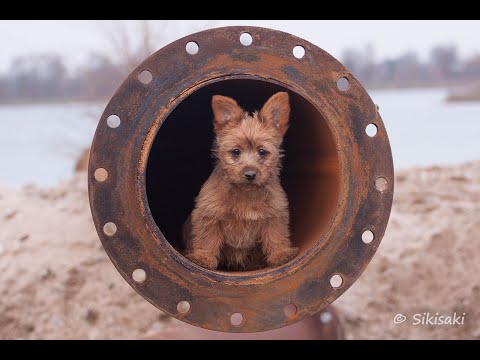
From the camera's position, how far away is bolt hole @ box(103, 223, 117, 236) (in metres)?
2.60

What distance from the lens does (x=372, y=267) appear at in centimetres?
481

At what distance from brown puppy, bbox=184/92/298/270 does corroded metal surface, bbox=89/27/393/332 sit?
348 mm

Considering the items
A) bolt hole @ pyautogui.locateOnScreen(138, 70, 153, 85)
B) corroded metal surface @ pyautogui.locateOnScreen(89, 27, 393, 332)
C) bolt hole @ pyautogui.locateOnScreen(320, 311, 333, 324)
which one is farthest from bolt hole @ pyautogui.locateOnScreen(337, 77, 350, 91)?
bolt hole @ pyautogui.locateOnScreen(320, 311, 333, 324)

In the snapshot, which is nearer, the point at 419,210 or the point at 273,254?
the point at 273,254

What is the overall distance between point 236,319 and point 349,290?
216cm

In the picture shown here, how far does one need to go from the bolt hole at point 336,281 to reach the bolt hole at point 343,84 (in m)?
0.81

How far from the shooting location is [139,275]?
2.64 m

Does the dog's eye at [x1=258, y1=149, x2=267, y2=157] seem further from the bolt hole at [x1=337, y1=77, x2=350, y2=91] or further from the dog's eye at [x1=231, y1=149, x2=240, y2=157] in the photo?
the bolt hole at [x1=337, y1=77, x2=350, y2=91]

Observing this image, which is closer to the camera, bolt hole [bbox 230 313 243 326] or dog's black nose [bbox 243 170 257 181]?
bolt hole [bbox 230 313 243 326]

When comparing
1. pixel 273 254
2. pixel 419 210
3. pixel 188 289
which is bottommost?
pixel 188 289

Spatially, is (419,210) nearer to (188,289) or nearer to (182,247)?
(182,247)

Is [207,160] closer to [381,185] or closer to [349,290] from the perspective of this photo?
[381,185]
